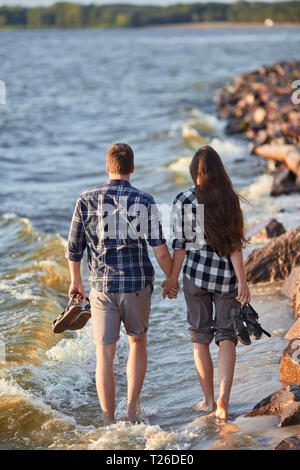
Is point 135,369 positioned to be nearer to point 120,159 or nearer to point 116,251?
point 116,251

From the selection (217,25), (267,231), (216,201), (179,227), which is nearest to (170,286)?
(179,227)

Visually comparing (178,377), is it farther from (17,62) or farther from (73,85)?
(17,62)

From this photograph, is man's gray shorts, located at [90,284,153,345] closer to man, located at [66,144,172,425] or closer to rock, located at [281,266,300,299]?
man, located at [66,144,172,425]

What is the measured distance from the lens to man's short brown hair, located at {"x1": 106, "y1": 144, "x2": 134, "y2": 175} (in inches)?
179

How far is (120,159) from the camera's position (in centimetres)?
455

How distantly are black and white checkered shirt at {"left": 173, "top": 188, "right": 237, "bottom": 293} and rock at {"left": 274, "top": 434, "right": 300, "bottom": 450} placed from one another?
110 centimetres

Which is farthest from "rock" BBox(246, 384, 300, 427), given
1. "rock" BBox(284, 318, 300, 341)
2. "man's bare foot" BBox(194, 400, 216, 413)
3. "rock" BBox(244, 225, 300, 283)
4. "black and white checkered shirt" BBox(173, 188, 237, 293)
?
"rock" BBox(244, 225, 300, 283)

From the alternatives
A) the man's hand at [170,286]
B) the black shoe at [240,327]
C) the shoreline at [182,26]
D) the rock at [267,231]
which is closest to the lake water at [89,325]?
the black shoe at [240,327]

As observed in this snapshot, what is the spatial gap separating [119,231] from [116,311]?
55 cm

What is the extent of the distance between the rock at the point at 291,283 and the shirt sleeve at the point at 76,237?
2.66 meters

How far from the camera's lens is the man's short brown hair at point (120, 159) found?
4547 millimetres

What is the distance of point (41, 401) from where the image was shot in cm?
545
